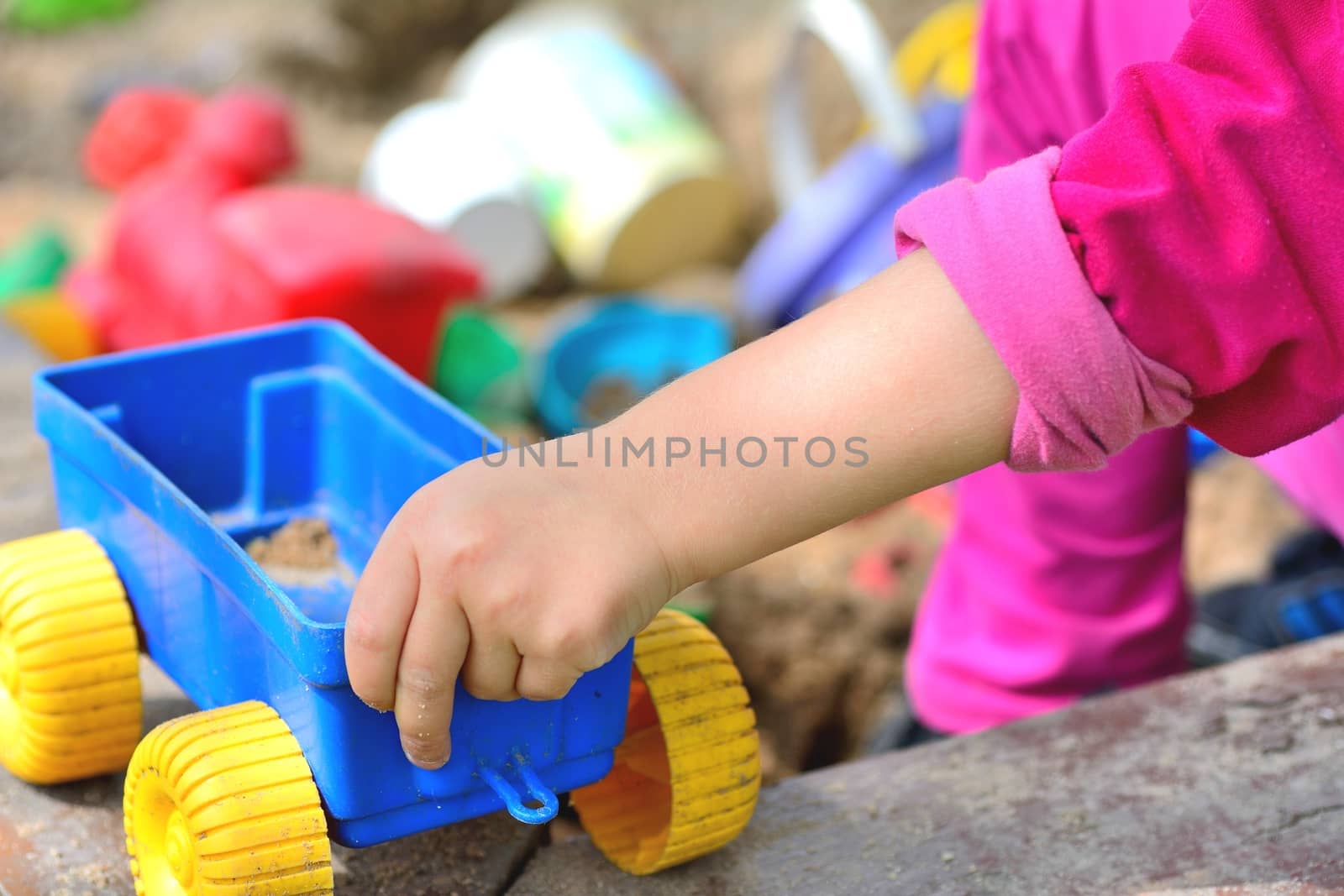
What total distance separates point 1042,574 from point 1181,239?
2.29 ft

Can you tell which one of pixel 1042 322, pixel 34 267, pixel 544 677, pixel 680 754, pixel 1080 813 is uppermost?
pixel 1042 322

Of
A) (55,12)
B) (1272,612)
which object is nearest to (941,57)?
(1272,612)

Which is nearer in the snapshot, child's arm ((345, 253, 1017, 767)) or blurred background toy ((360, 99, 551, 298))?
child's arm ((345, 253, 1017, 767))

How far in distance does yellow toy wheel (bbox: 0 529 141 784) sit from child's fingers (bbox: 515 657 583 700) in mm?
340

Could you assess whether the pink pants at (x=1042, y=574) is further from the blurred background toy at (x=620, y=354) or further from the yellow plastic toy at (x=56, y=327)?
the yellow plastic toy at (x=56, y=327)

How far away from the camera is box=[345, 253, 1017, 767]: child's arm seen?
642mm

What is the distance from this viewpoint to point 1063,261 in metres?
0.62

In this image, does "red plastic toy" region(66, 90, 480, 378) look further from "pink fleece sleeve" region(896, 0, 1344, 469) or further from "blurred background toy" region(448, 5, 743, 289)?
"pink fleece sleeve" region(896, 0, 1344, 469)

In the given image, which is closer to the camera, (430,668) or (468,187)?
(430,668)

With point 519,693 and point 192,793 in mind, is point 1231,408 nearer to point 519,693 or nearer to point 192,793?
point 519,693

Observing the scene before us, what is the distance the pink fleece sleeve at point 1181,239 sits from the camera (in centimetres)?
62

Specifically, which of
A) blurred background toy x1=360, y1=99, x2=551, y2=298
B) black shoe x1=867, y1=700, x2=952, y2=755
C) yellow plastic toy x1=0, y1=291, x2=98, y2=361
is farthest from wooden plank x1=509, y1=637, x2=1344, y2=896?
blurred background toy x1=360, y1=99, x2=551, y2=298

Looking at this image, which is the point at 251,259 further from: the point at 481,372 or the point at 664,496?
the point at 664,496

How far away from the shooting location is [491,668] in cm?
66
